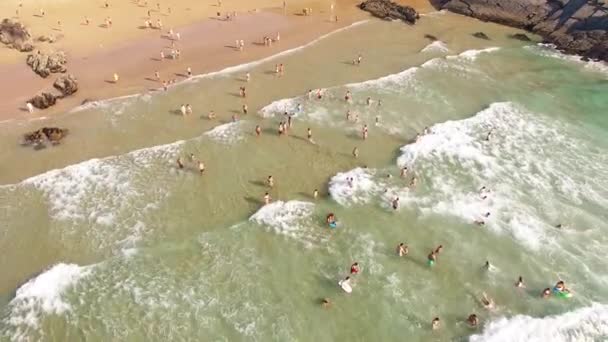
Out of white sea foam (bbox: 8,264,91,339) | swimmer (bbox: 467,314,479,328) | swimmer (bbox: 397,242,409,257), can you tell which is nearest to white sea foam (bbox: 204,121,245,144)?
white sea foam (bbox: 8,264,91,339)

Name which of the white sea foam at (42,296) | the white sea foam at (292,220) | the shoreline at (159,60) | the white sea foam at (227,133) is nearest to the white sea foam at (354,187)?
the white sea foam at (292,220)

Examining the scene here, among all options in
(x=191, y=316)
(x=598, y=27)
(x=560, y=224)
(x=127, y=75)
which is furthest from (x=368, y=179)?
(x=598, y=27)

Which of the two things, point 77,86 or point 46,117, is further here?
point 77,86

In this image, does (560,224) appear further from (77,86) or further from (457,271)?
(77,86)

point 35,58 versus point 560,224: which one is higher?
point 35,58

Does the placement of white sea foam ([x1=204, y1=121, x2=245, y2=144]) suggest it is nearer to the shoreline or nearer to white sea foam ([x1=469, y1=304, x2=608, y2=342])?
the shoreline

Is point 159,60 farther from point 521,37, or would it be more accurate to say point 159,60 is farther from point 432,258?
point 521,37

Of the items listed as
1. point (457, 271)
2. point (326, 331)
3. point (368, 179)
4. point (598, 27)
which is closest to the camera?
point (326, 331)
